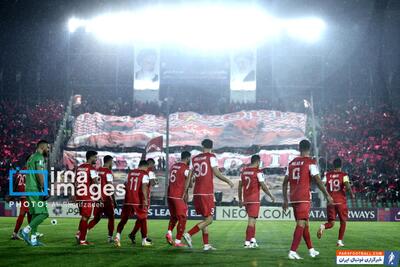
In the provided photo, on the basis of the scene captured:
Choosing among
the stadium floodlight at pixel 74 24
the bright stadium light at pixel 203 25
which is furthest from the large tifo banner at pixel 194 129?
the stadium floodlight at pixel 74 24

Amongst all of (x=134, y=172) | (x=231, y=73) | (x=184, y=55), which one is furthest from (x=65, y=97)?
(x=134, y=172)

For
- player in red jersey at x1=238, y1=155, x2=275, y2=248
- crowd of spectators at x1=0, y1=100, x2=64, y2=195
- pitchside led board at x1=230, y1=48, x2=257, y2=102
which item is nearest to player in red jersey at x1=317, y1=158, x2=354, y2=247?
player in red jersey at x1=238, y1=155, x2=275, y2=248

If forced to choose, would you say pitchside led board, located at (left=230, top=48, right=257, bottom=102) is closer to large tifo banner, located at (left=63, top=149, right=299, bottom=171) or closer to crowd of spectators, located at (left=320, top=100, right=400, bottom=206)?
crowd of spectators, located at (left=320, top=100, right=400, bottom=206)

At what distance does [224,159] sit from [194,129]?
16.1ft

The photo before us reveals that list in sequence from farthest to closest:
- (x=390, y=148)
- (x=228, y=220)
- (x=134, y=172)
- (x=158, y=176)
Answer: (x=390, y=148) < (x=158, y=176) < (x=228, y=220) < (x=134, y=172)

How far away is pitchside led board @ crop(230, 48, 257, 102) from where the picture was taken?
2068 inches

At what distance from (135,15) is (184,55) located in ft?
A: 17.6

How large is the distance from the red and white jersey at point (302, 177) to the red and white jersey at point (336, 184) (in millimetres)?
4163

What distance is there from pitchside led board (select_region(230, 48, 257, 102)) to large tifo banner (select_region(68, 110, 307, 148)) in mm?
4465

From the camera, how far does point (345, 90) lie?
56.2m

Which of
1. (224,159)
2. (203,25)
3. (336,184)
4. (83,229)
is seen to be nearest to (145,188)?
(83,229)

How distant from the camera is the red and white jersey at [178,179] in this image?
639 inches

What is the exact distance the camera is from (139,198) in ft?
55.0

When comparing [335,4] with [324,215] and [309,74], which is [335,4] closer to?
[309,74]
